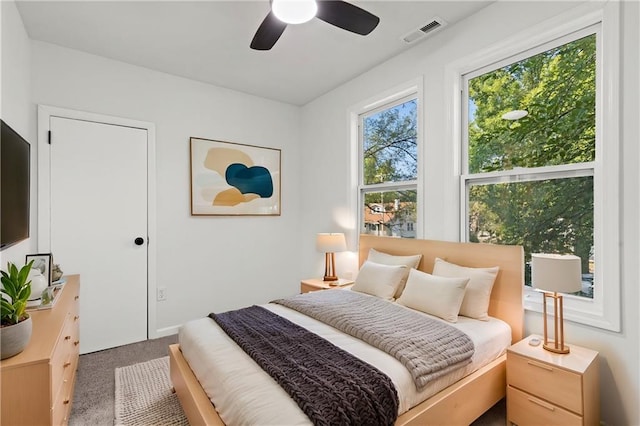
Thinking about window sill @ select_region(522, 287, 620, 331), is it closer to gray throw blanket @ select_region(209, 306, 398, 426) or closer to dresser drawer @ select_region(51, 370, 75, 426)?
gray throw blanket @ select_region(209, 306, 398, 426)

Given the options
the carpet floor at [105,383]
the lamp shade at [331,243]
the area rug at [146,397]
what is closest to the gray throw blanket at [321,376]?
the area rug at [146,397]

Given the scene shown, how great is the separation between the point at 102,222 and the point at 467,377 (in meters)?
3.27

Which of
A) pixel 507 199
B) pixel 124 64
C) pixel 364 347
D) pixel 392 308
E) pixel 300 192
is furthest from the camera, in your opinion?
pixel 300 192

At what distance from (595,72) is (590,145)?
44 centimetres

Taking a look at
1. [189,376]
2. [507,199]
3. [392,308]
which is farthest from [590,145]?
[189,376]

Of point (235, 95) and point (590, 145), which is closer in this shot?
point (590, 145)

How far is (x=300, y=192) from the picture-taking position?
453cm

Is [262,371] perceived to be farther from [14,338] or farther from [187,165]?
[187,165]

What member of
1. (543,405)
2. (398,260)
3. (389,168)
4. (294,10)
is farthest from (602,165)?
(294,10)

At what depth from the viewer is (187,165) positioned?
11.8 ft

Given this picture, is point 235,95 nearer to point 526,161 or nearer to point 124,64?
point 124,64

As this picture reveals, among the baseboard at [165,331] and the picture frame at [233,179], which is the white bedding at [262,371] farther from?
the picture frame at [233,179]

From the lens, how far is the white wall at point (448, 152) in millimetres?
1785

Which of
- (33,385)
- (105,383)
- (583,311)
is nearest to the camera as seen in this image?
(33,385)
